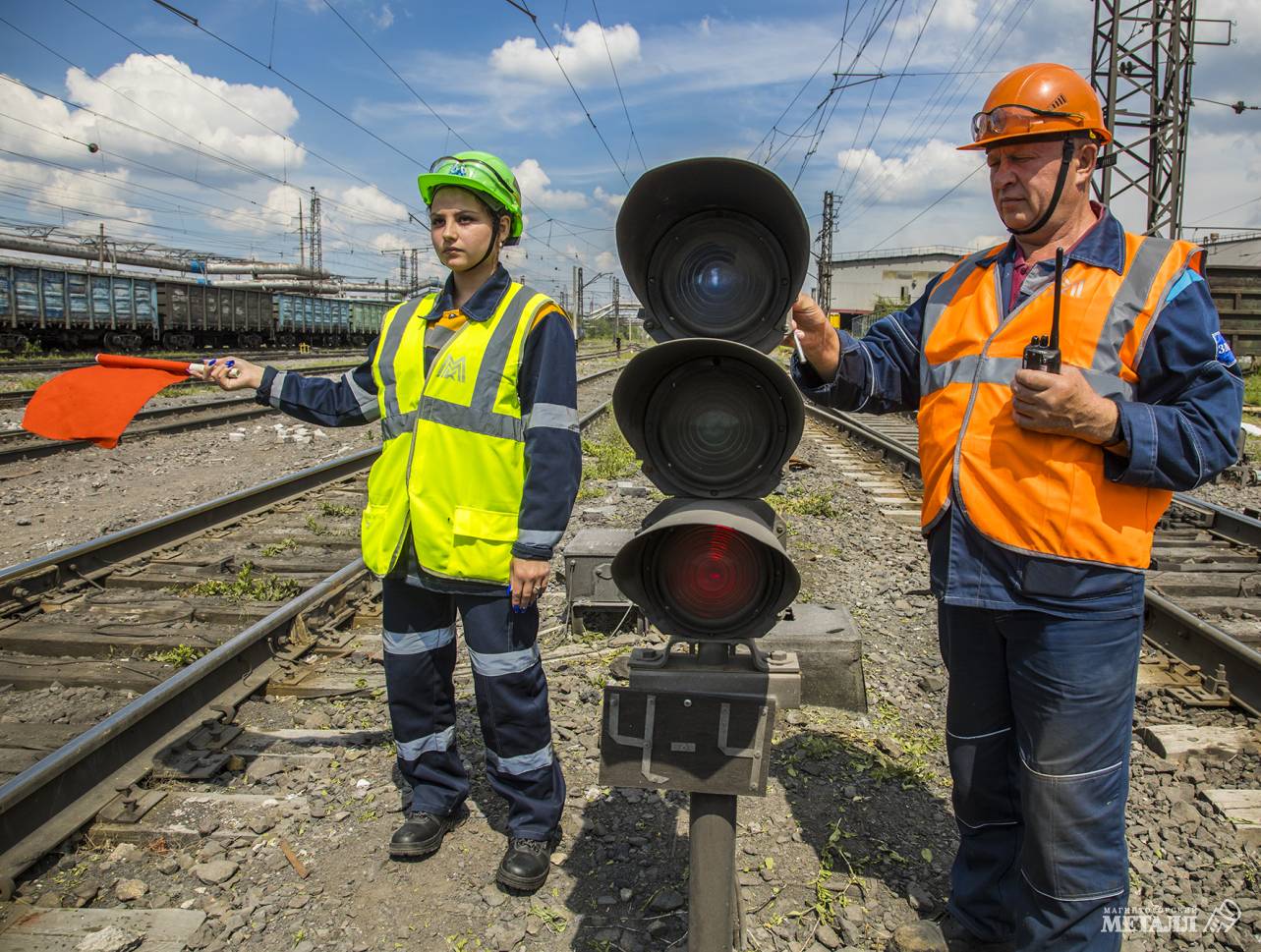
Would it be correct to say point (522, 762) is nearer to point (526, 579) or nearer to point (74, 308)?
point (526, 579)

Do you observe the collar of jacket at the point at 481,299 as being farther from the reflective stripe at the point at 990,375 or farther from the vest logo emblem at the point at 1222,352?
the vest logo emblem at the point at 1222,352

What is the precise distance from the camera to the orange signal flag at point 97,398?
2.75m

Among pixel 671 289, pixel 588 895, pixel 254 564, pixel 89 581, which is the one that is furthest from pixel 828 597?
pixel 89 581

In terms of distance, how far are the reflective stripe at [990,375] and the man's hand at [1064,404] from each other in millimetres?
77

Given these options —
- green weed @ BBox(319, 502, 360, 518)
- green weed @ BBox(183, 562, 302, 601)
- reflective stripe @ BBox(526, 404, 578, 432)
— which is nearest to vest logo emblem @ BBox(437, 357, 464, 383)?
reflective stripe @ BBox(526, 404, 578, 432)

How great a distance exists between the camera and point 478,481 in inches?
109

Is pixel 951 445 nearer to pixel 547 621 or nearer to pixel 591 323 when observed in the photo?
pixel 547 621

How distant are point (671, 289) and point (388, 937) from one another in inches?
78.0

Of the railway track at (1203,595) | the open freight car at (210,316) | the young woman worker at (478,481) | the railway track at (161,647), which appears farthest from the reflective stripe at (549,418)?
the open freight car at (210,316)

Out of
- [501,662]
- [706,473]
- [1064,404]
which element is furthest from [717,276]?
[501,662]

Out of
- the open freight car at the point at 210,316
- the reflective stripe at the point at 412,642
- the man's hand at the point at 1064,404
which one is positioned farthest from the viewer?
the open freight car at the point at 210,316

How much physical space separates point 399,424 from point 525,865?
1.42 m

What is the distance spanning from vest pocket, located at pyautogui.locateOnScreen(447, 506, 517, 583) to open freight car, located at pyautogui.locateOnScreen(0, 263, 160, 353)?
2754 centimetres

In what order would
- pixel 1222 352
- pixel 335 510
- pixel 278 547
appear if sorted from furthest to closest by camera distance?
Result: pixel 335 510
pixel 278 547
pixel 1222 352
